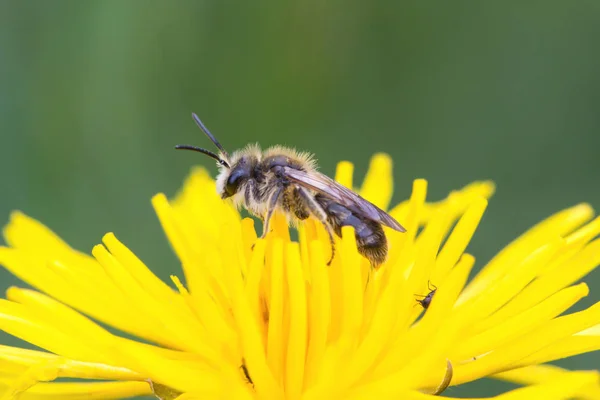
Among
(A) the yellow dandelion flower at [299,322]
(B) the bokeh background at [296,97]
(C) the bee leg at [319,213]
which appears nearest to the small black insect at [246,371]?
(A) the yellow dandelion flower at [299,322]

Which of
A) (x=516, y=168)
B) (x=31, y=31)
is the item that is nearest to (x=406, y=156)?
(x=516, y=168)

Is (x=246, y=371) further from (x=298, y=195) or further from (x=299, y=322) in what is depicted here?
(x=298, y=195)

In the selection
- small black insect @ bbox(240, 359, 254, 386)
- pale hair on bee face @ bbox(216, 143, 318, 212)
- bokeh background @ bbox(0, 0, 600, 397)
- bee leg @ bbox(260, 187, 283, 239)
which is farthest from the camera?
bokeh background @ bbox(0, 0, 600, 397)

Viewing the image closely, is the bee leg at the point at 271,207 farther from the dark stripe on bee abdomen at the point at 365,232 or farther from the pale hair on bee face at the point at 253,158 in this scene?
the dark stripe on bee abdomen at the point at 365,232

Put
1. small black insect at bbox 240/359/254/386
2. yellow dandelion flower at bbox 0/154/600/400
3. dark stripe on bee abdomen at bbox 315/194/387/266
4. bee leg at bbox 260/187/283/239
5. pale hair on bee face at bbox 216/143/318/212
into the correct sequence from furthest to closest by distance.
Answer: pale hair on bee face at bbox 216/143/318/212 < bee leg at bbox 260/187/283/239 < dark stripe on bee abdomen at bbox 315/194/387/266 < small black insect at bbox 240/359/254/386 < yellow dandelion flower at bbox 0/154/600/400

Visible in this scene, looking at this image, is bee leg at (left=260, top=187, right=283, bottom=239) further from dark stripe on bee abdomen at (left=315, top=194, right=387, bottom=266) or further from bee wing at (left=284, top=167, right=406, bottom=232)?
dark stripe on bee abdomen at (left=315, top=194, right=387, bottom=266)

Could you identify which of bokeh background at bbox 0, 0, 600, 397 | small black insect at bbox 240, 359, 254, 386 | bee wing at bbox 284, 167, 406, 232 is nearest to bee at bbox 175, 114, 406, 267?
bee wing at bbox 284, 167, 406, 232

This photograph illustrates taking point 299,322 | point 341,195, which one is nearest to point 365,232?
point 341,195
